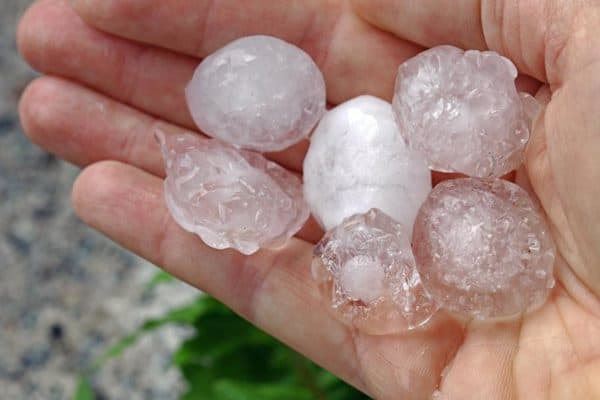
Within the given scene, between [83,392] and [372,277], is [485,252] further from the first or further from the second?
[83,392]

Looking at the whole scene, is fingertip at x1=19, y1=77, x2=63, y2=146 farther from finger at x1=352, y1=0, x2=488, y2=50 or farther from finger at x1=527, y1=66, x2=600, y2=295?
finger at x1=527, y1=66, x2=600, y2=295

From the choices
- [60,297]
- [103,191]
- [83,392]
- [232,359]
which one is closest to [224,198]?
[103,191]

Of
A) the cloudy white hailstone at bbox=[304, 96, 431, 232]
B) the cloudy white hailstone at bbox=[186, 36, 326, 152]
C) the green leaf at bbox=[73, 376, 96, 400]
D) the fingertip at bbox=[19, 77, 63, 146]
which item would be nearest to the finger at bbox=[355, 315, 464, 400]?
the cloudy white hailstone at bbox=[304, 96, 431, 232]

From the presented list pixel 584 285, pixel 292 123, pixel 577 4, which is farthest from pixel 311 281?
pixel 577 4

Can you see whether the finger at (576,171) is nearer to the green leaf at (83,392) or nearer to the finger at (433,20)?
the finger at (433,20)

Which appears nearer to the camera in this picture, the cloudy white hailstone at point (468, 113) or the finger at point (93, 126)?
the cloudy white hailstone at point (468, 113)

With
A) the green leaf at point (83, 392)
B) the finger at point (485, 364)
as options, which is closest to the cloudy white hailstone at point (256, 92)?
the finger at point (485, 364)
